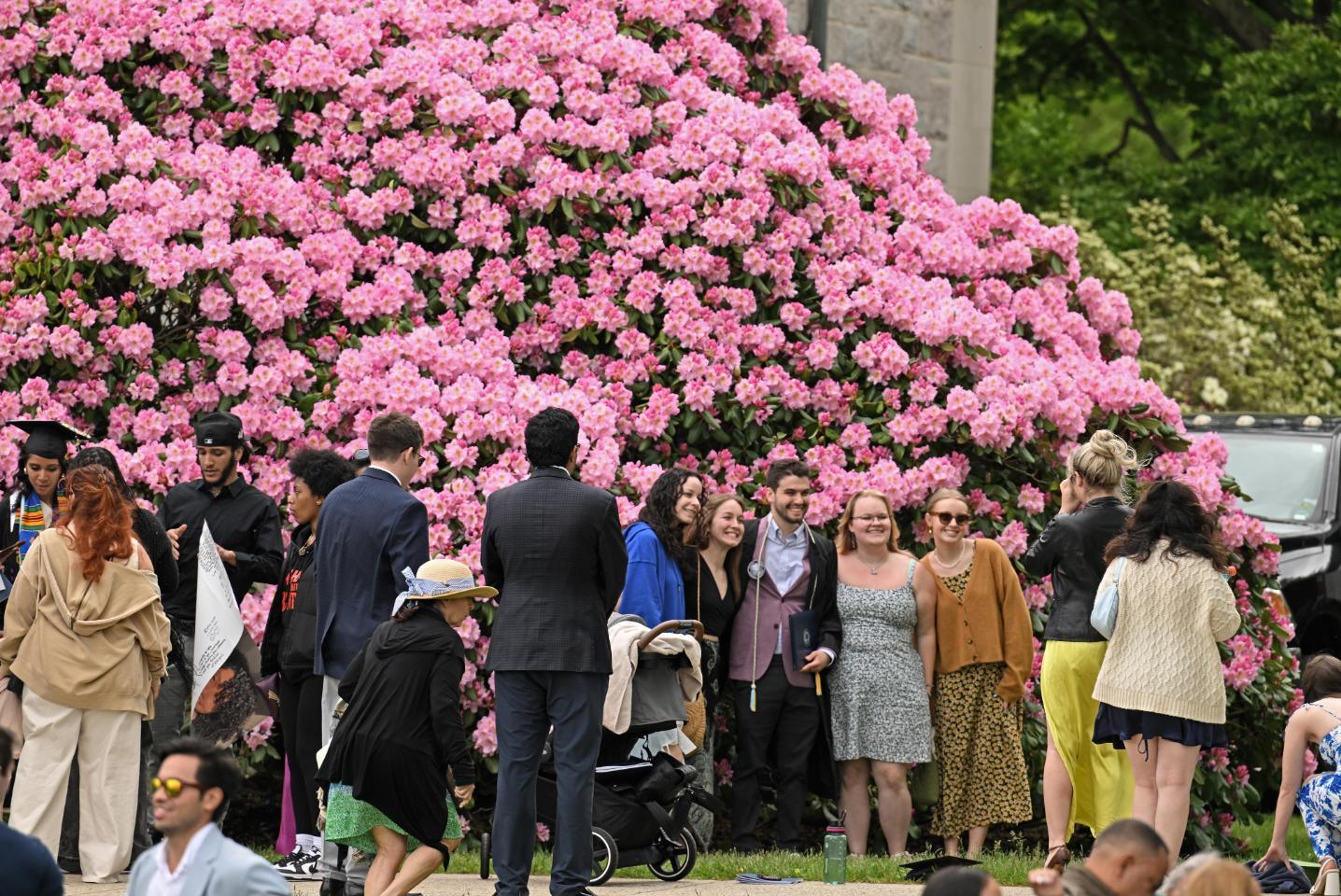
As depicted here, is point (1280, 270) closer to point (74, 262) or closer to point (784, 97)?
point (784, 97)

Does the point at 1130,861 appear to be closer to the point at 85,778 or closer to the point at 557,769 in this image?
the point at 557,769

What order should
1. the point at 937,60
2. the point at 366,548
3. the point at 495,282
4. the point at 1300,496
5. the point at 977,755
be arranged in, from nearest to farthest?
the point at 366,548 → the point at 977,755 → the point at 495,282 → the point at 1300,496 → the point at 937,60

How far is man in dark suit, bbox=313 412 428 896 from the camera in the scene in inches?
309

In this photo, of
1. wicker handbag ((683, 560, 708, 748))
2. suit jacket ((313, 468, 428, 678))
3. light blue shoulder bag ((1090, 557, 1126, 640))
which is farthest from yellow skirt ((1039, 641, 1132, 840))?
suit jacket ((313, 468, 428, 678))

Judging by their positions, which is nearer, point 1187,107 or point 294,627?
point 294,627

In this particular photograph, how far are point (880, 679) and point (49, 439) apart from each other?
12.1ft

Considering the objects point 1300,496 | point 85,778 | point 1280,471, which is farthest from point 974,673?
point 1280,471

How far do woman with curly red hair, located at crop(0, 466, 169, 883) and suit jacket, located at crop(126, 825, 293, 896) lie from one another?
10.6ft

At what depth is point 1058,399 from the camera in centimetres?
1059

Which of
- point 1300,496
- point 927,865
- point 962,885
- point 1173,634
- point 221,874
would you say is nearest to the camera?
point 962,885

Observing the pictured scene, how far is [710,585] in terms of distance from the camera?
9.38 m

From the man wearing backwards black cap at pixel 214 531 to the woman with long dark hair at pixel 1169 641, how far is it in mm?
3481

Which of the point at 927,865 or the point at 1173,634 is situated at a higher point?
the point at 1173,634

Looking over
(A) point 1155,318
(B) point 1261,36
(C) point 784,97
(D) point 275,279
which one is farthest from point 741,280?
(B) point 1261,36
